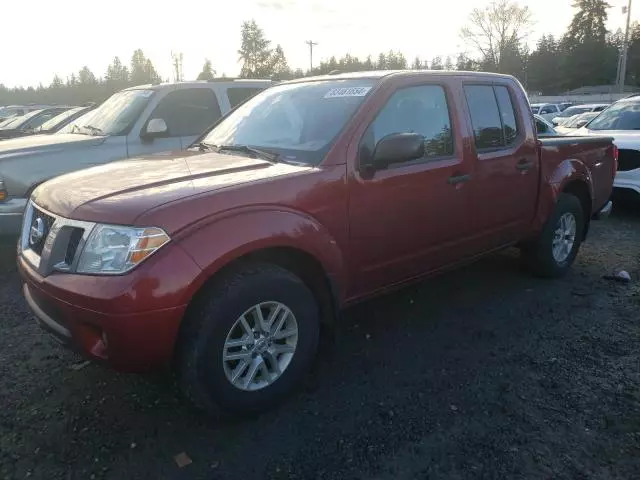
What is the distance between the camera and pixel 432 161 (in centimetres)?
377

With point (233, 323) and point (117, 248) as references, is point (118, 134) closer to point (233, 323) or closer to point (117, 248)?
point (117, 248)

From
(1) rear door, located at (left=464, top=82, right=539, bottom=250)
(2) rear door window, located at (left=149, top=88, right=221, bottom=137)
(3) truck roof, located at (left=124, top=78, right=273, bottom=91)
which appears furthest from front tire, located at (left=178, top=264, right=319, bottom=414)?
(3) truck roof, located at (left=124, top=78, right=273, bottom=91)

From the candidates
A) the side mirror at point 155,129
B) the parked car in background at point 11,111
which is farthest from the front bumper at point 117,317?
the parked car in background at point 11,111

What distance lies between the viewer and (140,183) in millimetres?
2957

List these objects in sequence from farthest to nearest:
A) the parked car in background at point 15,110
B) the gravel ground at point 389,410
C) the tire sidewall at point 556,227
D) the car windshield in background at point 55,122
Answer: the parked car in background at point 15,110 < the car windshield in background at point 55,122 < the tire sidewall at point 556,227 < the gravel ground at point 389,410

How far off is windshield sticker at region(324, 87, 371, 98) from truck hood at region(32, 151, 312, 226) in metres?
0.74

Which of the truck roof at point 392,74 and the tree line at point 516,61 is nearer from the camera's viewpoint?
the truck roof at point 392,74

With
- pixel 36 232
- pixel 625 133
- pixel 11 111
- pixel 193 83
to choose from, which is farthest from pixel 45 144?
pixel 11 111

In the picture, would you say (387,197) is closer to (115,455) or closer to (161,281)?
(161,281)

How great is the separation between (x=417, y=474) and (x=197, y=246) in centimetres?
149

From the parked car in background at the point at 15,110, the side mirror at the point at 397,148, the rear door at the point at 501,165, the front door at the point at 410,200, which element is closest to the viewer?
the side mirror at the point at 397,148

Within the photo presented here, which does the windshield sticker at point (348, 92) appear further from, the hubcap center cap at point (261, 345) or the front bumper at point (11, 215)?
the front bumper at point (11, 215)

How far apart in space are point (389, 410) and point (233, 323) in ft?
3.40

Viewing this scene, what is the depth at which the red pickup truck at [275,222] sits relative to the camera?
2541 mm
